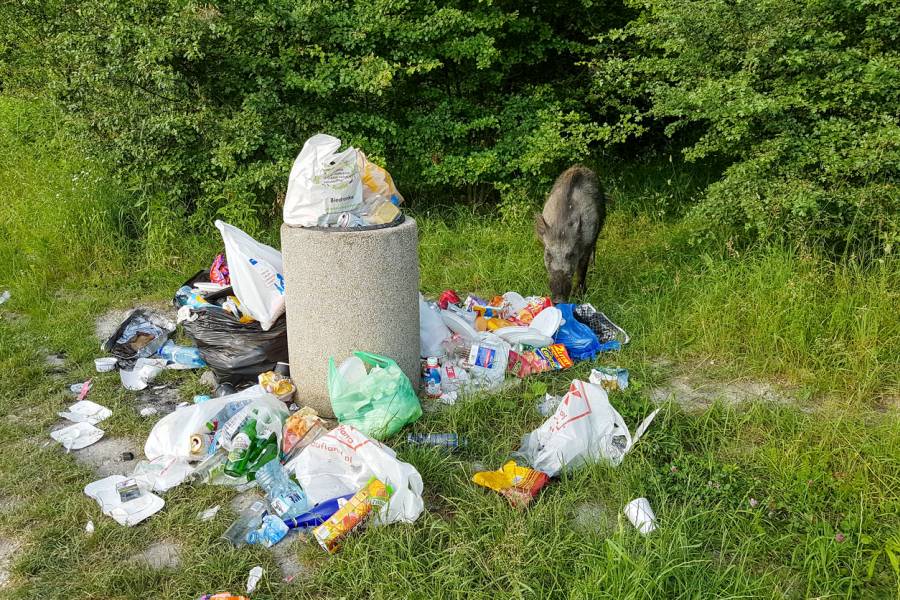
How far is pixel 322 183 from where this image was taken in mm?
3709

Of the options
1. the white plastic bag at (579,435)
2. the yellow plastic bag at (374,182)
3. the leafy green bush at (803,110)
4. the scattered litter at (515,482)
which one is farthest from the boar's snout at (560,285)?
the scattered litter at (515,482)

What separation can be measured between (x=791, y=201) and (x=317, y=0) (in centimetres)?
455

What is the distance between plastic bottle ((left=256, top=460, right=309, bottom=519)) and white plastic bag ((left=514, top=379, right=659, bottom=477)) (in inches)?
44.4

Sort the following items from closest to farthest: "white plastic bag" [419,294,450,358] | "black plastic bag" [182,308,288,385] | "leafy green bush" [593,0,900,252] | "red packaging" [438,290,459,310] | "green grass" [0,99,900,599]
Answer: "green grass" [0,99,900,599] < "black plastic bag" [182,308,288,385] < "white plastic bag" [419,294,450,358] < "leafy green bush" [593,0,900,252] < "red packaging" [438,290,459,310]

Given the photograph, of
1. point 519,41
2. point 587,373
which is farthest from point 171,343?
point 519,41

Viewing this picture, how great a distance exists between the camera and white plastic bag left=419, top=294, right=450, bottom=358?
Result: 15.3 feet

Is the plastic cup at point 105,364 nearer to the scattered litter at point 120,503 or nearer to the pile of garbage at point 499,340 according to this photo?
the scattered litter at point 120,503

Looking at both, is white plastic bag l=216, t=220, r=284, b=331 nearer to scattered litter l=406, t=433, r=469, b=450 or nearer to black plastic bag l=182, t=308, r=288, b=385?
black plastic bag l=182, t=308, r=288, b=385

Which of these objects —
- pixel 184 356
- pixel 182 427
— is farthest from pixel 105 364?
pixel 182 427

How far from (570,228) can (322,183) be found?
2.66 m

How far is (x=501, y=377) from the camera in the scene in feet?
14.1

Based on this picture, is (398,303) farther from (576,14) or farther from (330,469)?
(576,14)

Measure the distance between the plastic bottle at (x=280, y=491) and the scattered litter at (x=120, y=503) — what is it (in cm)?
48

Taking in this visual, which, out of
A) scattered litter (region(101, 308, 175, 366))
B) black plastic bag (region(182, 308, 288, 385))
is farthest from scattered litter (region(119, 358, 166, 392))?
black plastic bag (region(182, 308, 288, 385))
